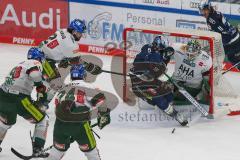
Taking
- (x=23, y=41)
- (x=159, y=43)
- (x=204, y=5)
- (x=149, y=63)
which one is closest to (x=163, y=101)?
(x=149, y=63)

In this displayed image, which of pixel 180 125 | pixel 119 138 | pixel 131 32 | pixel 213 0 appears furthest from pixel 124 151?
pixel 213 0

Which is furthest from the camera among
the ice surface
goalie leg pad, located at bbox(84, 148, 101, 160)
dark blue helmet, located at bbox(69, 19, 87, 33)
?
dark blue helmet, located at bbox(69, 19, 87, 33)

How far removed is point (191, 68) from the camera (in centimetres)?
973

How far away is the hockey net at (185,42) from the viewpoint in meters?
9.61

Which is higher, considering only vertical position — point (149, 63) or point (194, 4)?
point (194, 4)

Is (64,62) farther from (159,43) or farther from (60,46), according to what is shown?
(159,43)

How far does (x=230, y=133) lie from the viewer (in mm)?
9156


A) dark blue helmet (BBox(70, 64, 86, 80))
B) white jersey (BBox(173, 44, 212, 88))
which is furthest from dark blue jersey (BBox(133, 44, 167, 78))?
dark blue helmet (BBox(70, 64, 86, 80))

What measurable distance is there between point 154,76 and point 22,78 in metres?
2.33

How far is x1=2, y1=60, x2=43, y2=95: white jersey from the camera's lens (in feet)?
26.5

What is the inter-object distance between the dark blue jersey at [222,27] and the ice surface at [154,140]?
5.75ft

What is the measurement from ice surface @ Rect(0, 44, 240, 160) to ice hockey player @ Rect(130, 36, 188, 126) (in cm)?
28

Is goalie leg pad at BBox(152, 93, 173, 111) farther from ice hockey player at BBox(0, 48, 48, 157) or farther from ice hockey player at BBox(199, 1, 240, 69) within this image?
ice hockey player at BBox(0, 48, 48, 157)

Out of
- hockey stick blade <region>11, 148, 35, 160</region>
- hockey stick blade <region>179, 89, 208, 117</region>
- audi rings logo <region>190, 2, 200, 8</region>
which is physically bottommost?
hockey stick blade <region>11, 148, 35, 160</region>
